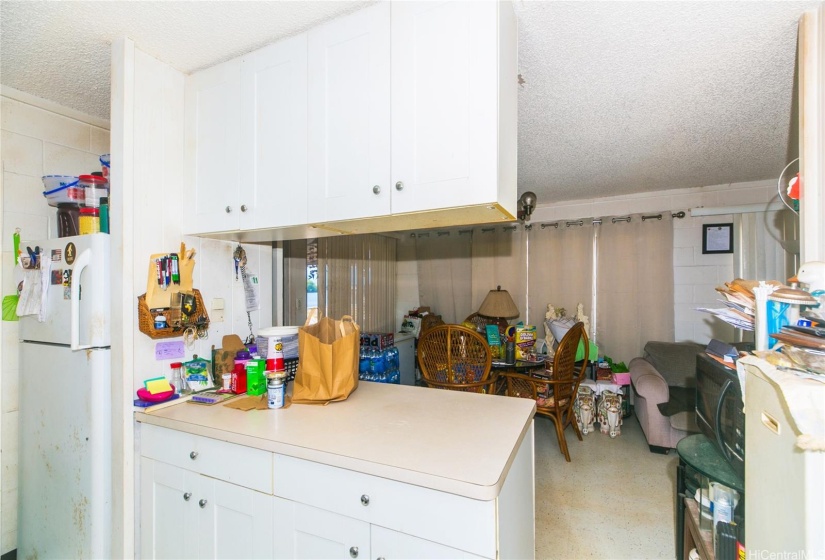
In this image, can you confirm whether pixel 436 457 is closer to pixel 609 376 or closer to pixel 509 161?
pixel 509 161

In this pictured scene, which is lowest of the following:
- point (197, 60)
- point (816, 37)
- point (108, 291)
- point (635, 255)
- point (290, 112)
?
point (108, 291)

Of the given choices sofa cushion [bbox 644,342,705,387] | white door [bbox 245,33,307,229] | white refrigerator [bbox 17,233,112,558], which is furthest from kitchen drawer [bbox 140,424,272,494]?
sofa cushion [bbox 644,342,705,387]

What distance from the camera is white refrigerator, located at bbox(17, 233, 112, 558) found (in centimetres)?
143

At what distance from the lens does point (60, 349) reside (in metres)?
1.52

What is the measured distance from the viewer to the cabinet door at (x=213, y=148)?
1.55 m

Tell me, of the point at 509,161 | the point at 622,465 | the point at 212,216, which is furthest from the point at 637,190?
the point at 212,216

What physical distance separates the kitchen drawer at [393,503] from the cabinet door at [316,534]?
0.09 feet

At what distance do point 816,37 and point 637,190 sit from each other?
9.05 ft

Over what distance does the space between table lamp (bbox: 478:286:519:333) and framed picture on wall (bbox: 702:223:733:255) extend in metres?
1.99

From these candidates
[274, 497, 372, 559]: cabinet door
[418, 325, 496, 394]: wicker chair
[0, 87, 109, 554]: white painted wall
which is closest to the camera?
[274, 497, 372, 559]: cabinet door

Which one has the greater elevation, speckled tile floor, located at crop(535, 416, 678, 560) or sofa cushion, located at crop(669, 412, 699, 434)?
sofa cushion, located at crop(669, 412, 699, 434)

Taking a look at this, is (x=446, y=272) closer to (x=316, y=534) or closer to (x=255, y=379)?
(x=255, y=379)

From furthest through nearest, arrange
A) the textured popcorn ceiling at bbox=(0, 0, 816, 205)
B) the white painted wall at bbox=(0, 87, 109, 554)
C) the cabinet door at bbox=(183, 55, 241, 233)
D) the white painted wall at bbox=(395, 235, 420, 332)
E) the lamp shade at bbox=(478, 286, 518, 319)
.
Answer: the white painted wall at bbox=(395, 235, 420, 332), the lamp shade at bbox=(478, 286, 518, 319), the white painted wall at bbox=(0, 87, 109, 554), the cabinet door at bbox=(183, 55, 241, 233), the textured popcorn ceiling at bbox=(0, 0, 816, 205)

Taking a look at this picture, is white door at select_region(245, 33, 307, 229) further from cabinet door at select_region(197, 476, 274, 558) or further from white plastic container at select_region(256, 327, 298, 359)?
cabinet door at select_region(197, 476, 274, 558)
